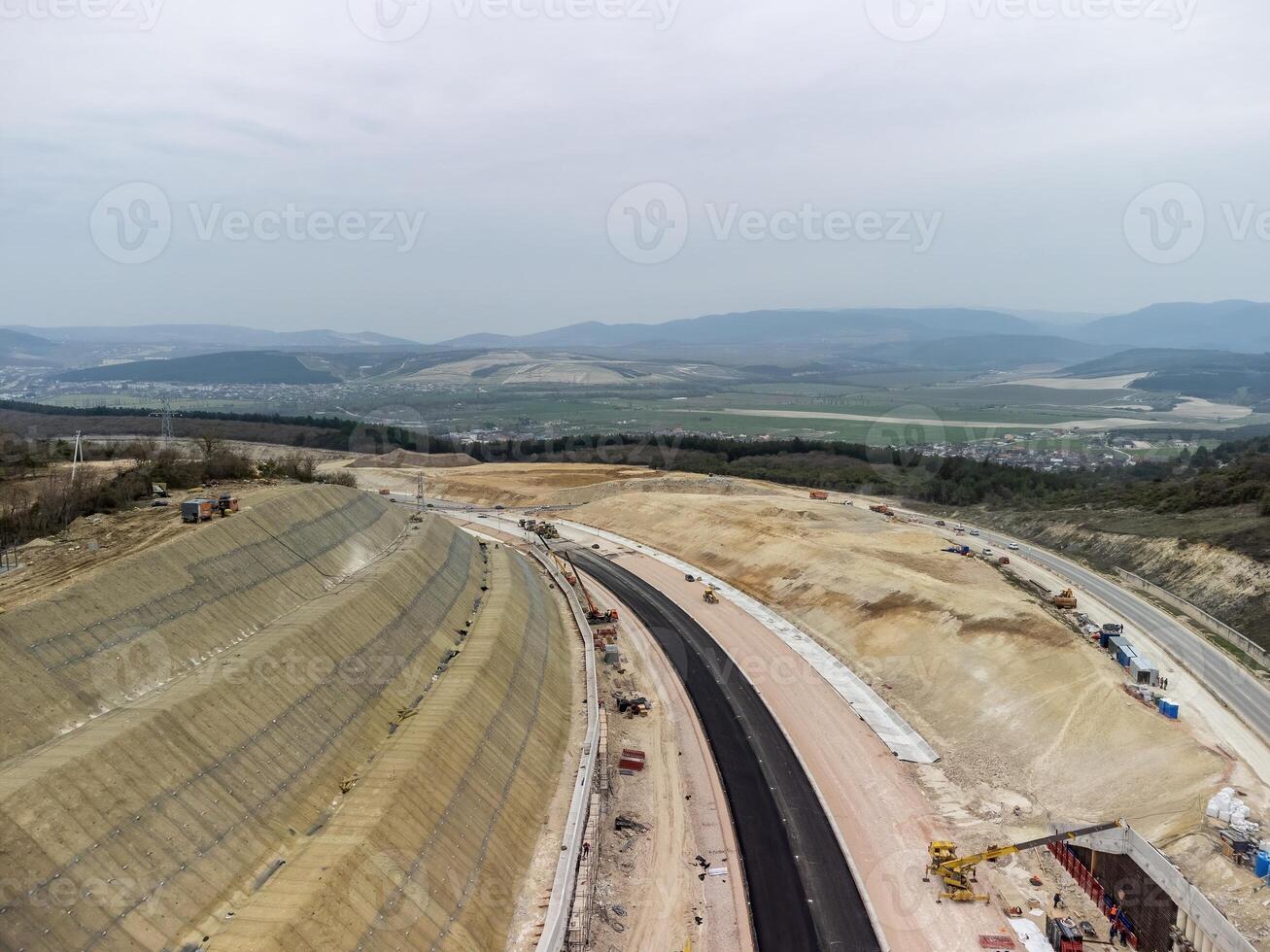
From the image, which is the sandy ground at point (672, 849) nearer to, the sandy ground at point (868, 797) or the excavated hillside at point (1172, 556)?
the sandy ground at point (868, 797)

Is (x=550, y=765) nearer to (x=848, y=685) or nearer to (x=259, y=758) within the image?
(x=259, y=758)

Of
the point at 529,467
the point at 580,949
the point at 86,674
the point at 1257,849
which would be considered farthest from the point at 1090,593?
the point at 529,467

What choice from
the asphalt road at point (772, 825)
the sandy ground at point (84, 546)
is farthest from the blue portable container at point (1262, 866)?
the sandy ground at point (84, 546)

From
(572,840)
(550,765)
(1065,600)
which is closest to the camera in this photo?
(572,840)

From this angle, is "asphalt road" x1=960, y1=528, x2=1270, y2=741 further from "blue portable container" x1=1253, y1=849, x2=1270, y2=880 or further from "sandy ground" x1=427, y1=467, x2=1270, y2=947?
"blue portable container" x1=1253, y1=849, x2=1270, y2=880

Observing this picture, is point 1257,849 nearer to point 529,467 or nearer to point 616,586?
point 616,586

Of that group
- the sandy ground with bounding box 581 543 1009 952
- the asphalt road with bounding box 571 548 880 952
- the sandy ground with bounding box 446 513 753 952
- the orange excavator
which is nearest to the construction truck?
the sandy ground with bounding box 581 543 1009 952

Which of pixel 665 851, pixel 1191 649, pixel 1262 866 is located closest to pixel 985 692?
pixel 1191 649

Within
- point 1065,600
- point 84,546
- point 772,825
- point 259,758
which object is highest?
point 84,546
